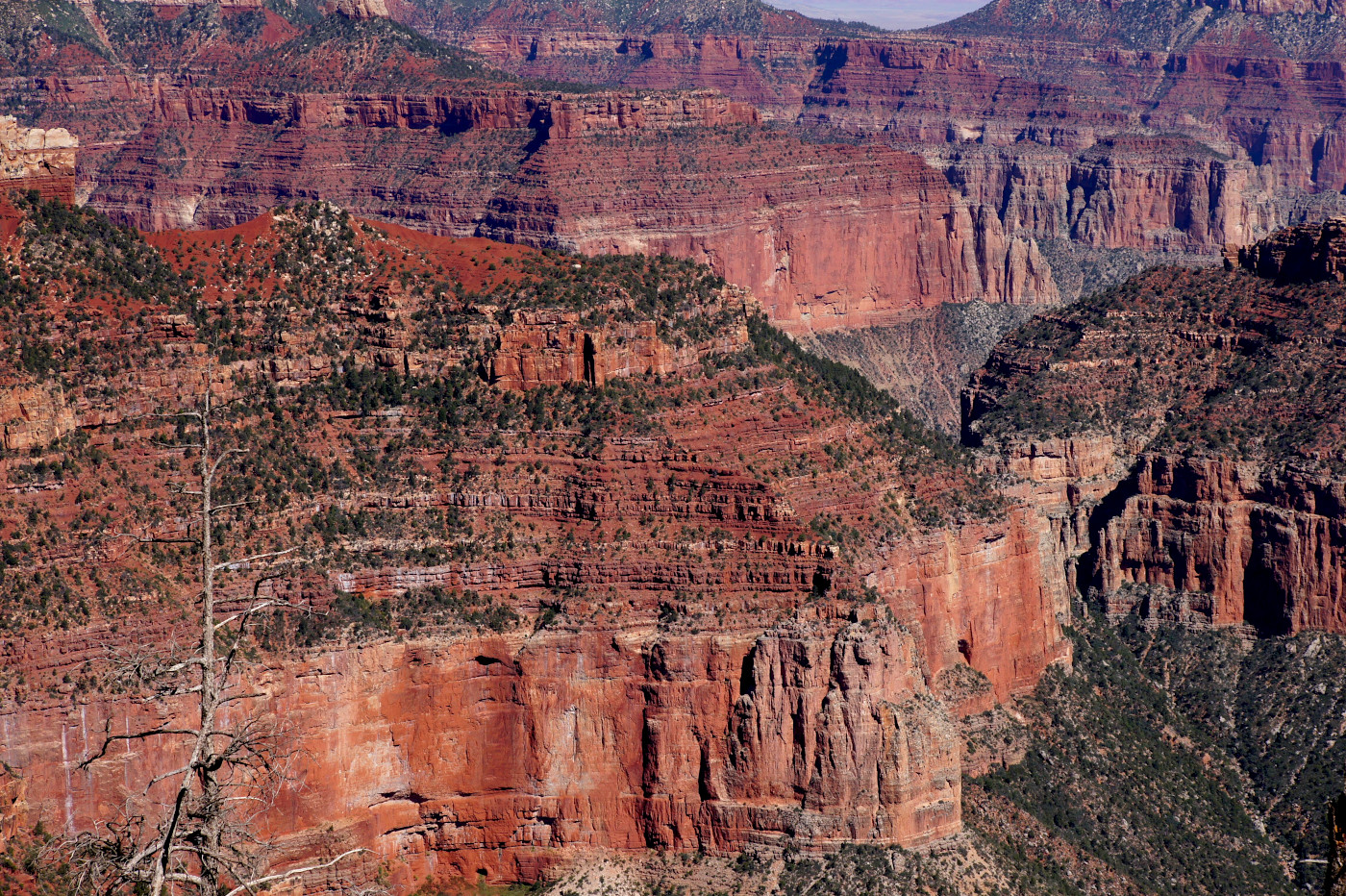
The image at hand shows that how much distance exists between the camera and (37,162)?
249ft

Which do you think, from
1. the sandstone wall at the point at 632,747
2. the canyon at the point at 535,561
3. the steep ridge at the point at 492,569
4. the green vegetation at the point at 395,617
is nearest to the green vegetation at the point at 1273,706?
the canyon at the point at 535,561

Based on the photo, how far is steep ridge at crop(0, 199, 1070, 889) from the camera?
64.8 meters

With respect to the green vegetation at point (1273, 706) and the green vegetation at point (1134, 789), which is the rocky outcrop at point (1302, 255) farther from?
the green vegetation at point (1134, 789)

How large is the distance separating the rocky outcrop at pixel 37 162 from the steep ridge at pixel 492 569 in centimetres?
150

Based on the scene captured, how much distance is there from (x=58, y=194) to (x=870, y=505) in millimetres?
29758

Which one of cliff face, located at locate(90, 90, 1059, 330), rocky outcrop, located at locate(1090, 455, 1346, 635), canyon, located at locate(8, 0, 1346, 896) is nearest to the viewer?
canyon, located at locate(8, 0, 1346, 896)

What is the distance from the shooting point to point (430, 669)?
221ft

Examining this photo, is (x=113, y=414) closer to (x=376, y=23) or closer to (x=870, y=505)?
(x=870, y=505)

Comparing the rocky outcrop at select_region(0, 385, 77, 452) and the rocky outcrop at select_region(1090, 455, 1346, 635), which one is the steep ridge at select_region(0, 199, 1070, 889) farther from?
the rocky outcrop at select_region(1090, 455, 1346, 635)

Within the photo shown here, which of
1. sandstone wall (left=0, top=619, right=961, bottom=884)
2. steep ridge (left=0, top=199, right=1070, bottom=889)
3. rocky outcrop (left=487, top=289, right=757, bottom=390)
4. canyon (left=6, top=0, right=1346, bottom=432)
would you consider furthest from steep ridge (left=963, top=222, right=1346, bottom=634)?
canyon (left=6, top=0, right=1346, bottom=432)

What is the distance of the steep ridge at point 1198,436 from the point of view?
95.8 metres

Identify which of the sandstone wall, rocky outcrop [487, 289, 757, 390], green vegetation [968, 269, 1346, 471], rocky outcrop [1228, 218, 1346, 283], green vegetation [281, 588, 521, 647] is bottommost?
the sandstone wall

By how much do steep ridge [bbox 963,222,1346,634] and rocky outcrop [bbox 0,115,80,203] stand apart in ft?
152

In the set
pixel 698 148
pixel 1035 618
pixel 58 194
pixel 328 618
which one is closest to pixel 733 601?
pixel 328 618
